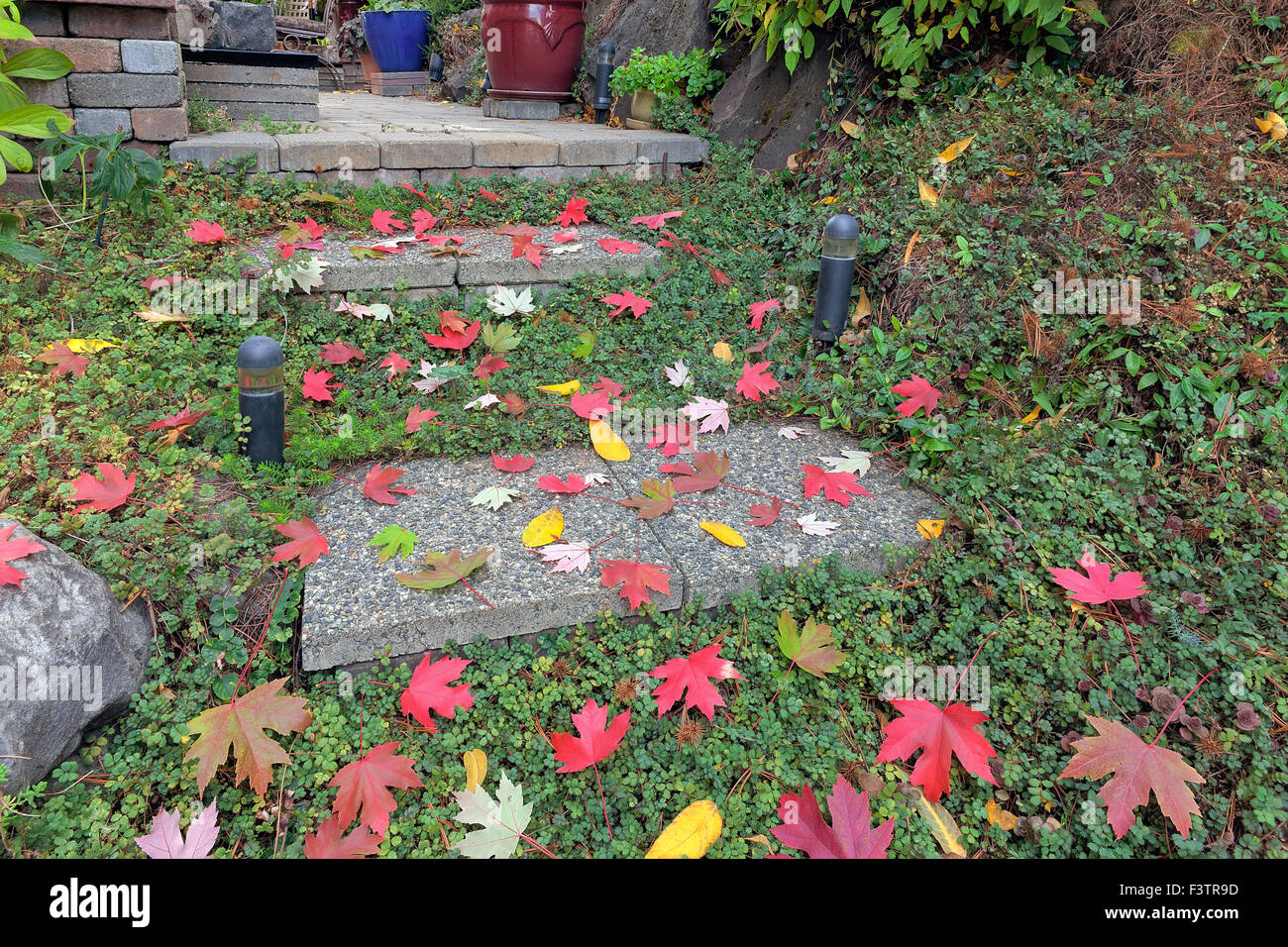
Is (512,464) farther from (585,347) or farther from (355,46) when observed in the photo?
(355,46)

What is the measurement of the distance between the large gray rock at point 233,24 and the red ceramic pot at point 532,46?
160 centimetres

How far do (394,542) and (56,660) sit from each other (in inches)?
31.2

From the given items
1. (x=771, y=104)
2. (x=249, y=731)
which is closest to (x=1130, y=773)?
(x=249, y=731)

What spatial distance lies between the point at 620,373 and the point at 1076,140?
2.19 metres

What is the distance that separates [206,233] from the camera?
11.1 ft

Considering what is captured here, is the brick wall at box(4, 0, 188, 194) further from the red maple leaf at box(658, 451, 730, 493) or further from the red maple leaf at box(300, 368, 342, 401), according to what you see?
the red maple leaf at box(658, 451, 730, 493)

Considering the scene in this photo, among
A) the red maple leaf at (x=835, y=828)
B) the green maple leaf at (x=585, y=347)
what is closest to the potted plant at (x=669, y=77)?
the green maple leaf at (x=585, y=347)

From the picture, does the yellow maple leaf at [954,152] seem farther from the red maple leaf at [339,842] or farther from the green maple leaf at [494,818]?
the red maple leaf at [339,842]

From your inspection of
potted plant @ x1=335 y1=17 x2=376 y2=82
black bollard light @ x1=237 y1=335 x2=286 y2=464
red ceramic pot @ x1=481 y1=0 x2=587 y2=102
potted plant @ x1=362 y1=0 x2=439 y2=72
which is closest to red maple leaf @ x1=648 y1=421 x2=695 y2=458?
black bollard light @ x1=237 y1=335 x2=286 y2=464

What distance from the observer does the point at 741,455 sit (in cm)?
279

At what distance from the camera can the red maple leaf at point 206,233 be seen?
3375mm

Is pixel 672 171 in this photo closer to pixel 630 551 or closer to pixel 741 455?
pixel 741 455

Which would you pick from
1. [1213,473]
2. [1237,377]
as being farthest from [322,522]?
[1237,377]

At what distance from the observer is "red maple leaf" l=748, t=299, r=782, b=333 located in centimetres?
347
